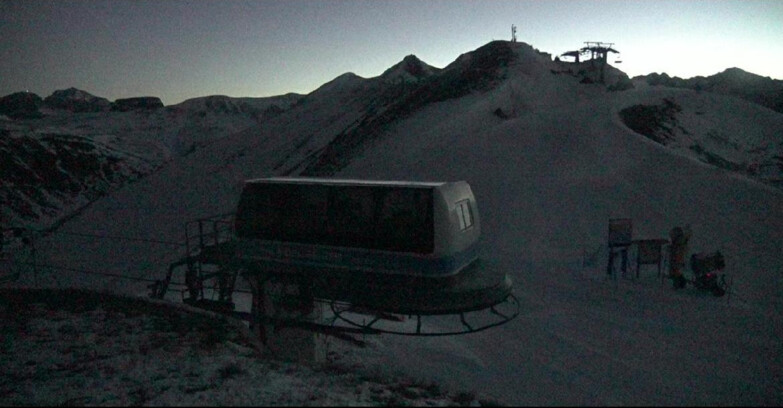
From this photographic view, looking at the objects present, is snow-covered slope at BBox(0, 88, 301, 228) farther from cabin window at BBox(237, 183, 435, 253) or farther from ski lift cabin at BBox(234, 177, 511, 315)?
ski lift cabin at BBox(234, 177, 511, 315)

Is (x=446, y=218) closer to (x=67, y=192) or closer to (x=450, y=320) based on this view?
(x=450, y=320)

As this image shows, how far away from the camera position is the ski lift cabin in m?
8.36

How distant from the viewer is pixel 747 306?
12.7 meters

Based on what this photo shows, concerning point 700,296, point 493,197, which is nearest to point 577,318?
point 700,296

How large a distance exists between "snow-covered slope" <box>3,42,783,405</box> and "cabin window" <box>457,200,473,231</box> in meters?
2.59

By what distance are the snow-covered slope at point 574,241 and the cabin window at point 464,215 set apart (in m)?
2.59

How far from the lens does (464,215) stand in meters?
9.28

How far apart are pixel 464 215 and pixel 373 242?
6.24 feet

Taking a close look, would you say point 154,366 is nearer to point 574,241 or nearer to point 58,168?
point 574,241

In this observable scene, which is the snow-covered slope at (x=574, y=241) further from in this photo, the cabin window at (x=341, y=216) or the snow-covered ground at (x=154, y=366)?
the cabin window at (x=341, y=216)

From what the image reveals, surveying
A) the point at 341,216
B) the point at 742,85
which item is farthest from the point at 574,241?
the point at 742,85

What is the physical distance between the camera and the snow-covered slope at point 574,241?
8086 mm

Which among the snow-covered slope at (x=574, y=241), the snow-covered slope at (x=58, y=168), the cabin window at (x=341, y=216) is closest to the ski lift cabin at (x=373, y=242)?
the cabin window at (x=341, y=216)

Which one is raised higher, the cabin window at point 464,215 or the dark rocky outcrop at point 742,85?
the dark rocky outcrop at point 742,85
